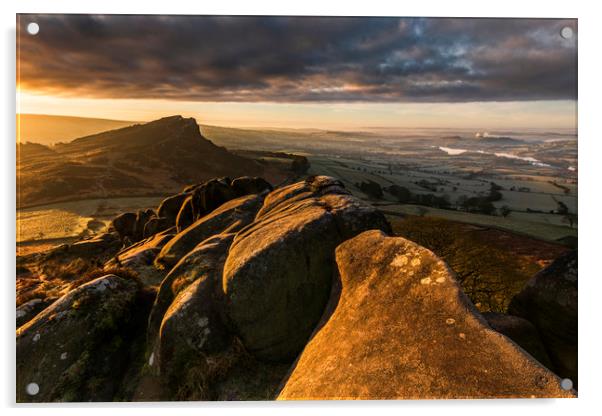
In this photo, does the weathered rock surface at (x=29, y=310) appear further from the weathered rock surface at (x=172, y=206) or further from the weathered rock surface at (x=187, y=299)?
the weathered rock surface at (x=172, y=206)

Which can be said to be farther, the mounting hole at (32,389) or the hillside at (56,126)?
the hillside at (56,126)

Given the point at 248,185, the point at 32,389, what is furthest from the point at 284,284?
the point at 248,185

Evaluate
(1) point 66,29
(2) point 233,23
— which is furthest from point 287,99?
(1) point 66,29

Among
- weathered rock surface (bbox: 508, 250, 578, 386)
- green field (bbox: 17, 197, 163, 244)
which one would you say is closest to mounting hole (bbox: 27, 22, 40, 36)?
green field (bbox: 17, 197, 163, 244)

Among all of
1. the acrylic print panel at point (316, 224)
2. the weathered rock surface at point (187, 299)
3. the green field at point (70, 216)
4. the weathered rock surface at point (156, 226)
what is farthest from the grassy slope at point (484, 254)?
the green field at point (70, 216)
